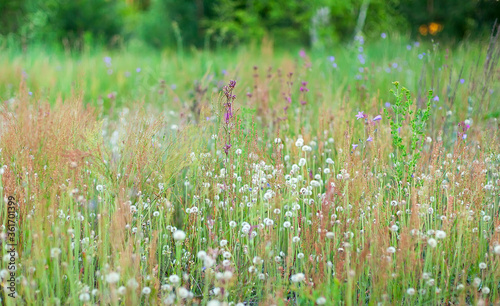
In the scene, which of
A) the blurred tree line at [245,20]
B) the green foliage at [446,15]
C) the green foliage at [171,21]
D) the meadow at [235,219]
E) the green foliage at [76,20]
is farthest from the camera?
the green foliage at [76,20]

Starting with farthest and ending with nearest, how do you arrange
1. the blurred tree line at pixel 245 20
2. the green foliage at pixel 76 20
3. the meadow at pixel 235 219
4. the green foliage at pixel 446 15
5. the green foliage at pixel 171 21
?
1. the green foliage at pixel 76 20
2. the green foliage at pixel 446 15
3. the green foliage at pixel 171 21
4. the blurred tree line at pixel 245 20
5. the meadow at pixel 235 219

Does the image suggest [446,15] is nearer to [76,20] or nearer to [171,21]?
[171,21]

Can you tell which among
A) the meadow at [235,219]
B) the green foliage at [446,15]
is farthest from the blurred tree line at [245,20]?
the meadow at [235,219]

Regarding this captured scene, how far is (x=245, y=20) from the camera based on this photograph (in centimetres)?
1375

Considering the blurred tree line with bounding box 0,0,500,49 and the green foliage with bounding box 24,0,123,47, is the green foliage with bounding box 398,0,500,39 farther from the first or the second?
the green foliage with bounding box 24,0,123,47

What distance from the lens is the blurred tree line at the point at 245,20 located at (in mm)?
13812

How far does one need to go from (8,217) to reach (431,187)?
93.9 inches

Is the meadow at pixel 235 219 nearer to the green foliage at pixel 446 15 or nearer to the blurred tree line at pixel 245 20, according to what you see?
the blurred tree line at pixel 245 20

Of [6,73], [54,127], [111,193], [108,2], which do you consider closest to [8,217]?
[111,193]

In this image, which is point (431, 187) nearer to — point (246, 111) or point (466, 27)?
point (246, 111)

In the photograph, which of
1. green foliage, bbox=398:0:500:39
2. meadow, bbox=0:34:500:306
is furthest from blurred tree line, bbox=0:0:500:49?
meadow, bbox=0:34:500:306

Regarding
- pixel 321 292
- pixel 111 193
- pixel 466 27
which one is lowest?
pixel 321 292

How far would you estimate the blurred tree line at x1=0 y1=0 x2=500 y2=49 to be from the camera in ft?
45.3

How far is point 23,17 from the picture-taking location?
16.2 metres
